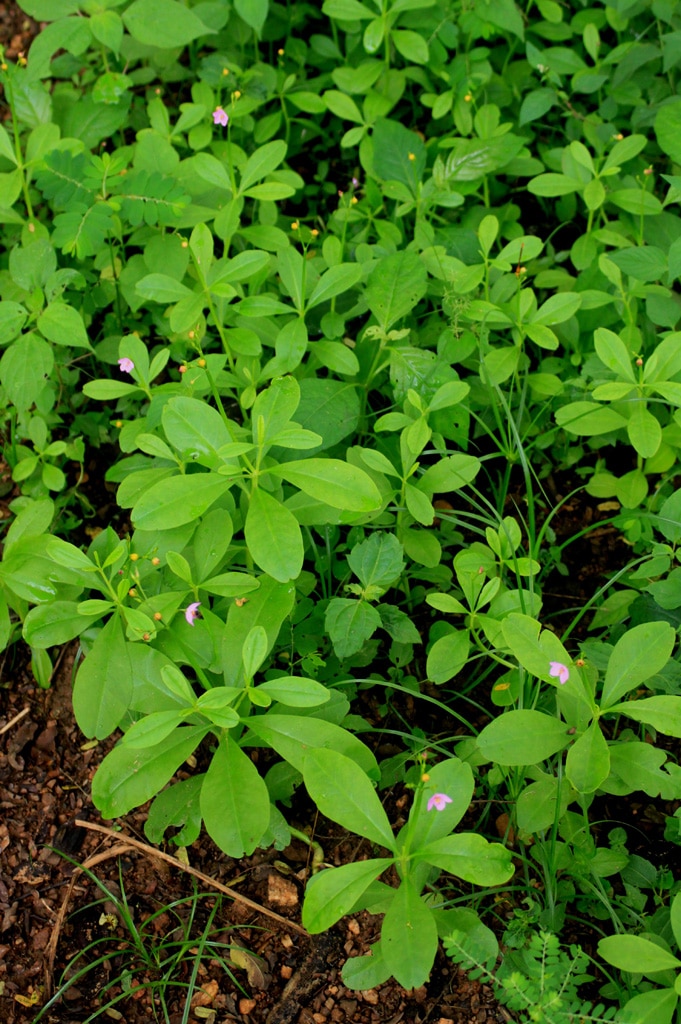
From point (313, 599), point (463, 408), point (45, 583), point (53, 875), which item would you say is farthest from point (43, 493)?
point (463, 408)

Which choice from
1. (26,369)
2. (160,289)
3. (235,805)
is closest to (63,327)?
(26,369)

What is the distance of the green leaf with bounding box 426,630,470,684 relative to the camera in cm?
192

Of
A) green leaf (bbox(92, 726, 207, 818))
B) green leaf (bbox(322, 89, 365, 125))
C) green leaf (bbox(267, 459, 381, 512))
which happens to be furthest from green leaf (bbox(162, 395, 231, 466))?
green leaf (bbox(322, 89, 365, 125))

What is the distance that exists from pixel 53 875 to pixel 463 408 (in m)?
1.46

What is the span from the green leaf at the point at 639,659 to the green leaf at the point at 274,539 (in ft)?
2.12

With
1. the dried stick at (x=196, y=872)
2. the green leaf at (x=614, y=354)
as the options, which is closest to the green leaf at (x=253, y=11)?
the green leaf at (x=614, y=354)

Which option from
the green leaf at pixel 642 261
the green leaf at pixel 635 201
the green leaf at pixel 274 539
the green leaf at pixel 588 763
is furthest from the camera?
the green leaf at pixel 635 201

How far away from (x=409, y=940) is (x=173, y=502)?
93cm

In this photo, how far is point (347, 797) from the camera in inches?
63.6

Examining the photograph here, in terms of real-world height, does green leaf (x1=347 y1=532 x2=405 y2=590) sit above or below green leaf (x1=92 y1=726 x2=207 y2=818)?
above

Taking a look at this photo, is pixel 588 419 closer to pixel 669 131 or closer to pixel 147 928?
pixel 669 131

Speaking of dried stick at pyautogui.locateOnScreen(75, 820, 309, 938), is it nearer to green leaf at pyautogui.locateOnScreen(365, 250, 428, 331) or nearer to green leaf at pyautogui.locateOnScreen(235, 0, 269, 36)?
green leaf at pyautogui.locateOnScreen(365, 250, 428, 331)

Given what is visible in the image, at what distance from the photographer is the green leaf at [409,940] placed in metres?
1.51

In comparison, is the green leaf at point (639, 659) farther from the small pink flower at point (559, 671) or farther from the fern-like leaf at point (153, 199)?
the fern-like leaf at point (153, 199)
